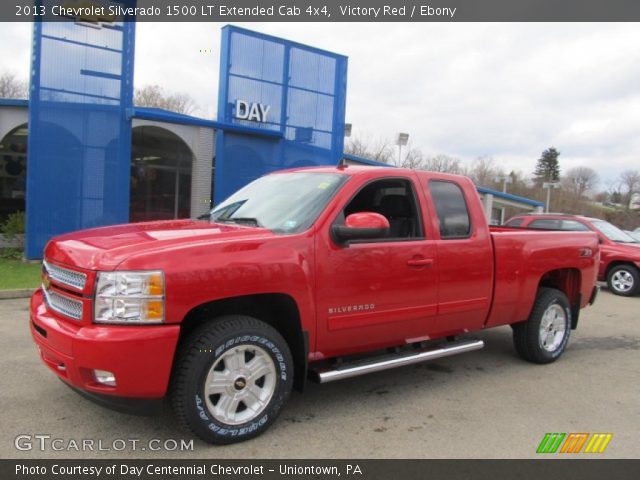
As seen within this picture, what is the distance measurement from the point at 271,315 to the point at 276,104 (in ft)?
40.0

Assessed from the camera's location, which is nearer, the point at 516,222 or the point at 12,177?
the point at 516,222

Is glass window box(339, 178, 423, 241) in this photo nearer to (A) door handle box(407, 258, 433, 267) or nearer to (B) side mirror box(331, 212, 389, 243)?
(A) door handle box(407, 258, 433, 267)

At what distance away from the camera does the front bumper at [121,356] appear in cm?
303

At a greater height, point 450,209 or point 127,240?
point 450,209

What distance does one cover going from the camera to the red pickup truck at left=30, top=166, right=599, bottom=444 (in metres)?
3.12

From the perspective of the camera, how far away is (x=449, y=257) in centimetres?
457

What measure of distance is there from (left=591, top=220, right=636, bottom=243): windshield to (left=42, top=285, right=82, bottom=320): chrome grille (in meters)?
11.5

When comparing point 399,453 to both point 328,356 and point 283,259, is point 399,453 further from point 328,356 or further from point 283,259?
point 283,259

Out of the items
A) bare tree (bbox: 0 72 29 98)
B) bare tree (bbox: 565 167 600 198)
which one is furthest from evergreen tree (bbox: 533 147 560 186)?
bare tree (bbox: 0 72 29 98)

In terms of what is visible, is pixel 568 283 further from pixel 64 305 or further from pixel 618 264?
pixel 618 264

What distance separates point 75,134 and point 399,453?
10.9 metres

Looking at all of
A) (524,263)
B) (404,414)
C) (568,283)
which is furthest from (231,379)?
(568,283)

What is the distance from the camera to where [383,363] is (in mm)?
4133
